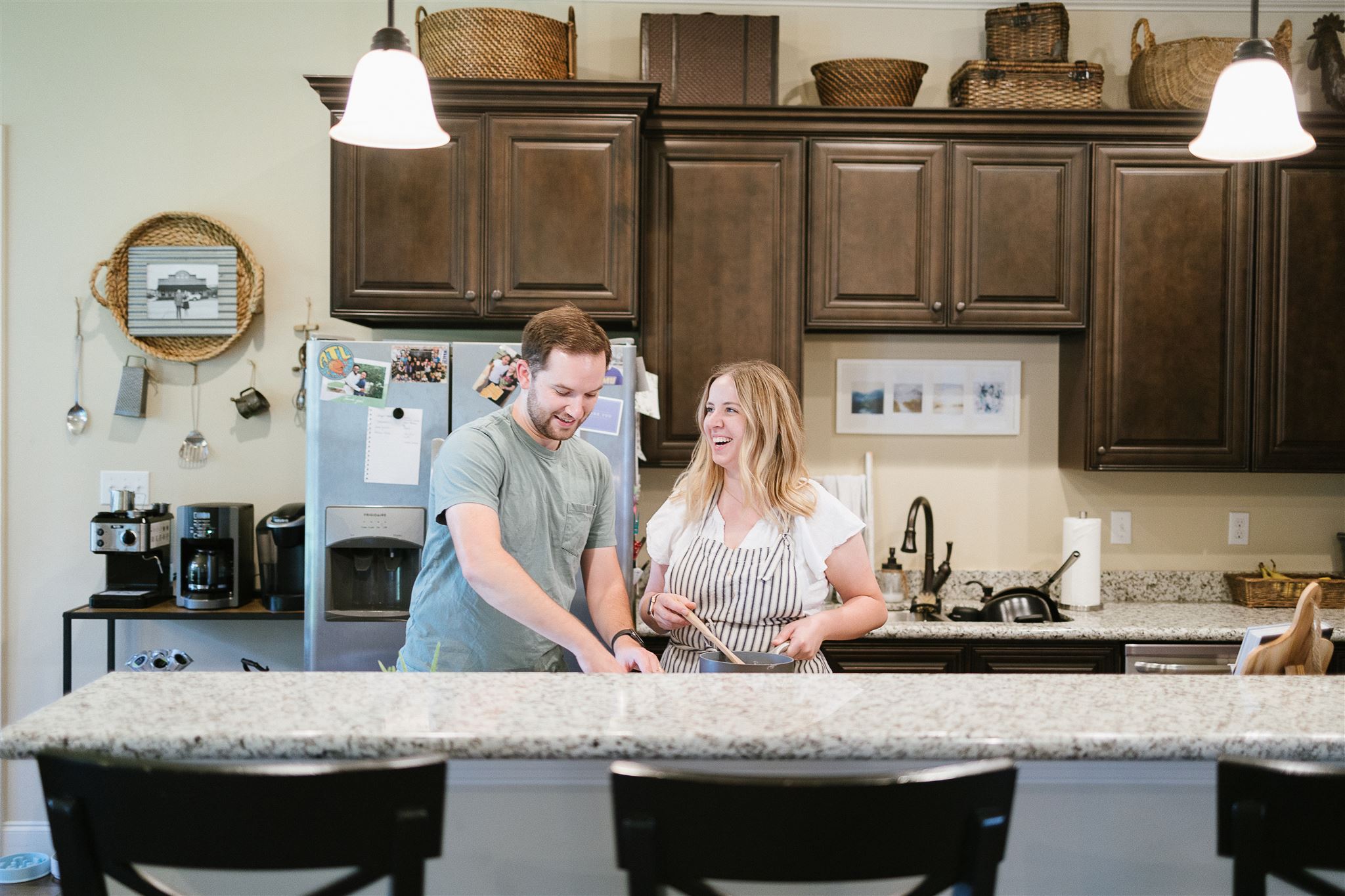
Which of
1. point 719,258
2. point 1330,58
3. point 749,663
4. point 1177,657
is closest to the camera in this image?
point 749,663

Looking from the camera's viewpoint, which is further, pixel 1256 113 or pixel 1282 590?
pixel 1282 590

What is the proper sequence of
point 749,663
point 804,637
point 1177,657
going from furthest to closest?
1. point 1177,657
2. point 804,637
3. point 749,663

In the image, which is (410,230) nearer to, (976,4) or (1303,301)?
(976,4)

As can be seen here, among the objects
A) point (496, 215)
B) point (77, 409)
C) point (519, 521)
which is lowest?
point (519, 521)

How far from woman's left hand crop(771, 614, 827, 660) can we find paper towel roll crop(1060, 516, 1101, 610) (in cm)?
164

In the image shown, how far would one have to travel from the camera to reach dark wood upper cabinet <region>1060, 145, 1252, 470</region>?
3.23m

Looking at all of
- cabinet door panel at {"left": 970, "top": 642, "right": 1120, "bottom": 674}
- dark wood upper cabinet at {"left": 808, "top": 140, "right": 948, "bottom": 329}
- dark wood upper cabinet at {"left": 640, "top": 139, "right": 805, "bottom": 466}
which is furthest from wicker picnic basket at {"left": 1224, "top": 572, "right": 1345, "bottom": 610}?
dark wood upper cabinet at {"left": 640, "top": 139, "right": 805, "bottom": 466}

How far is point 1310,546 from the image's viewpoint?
358cm

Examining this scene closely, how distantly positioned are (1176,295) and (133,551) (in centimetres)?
328

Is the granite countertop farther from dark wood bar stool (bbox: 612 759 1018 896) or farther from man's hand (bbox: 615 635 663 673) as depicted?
man's hand (bbox: 615 635 663 673)

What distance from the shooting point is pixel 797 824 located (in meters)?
0.87

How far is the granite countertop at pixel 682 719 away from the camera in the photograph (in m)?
1.10

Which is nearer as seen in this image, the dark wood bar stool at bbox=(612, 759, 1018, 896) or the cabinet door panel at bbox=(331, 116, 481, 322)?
the dark wood bar stool at bbox=(612, 759, 1018, 896)

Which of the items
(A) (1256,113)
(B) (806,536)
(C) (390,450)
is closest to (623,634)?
(B) (806,536)
